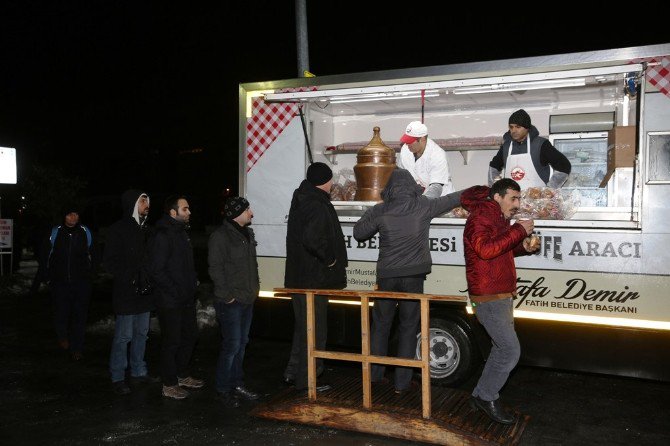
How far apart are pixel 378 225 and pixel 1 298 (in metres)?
9.49

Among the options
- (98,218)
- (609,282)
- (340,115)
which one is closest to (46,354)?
(340,115)

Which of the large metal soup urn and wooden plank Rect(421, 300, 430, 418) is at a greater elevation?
the large metal soup urn

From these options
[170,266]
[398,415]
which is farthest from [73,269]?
[398,415]

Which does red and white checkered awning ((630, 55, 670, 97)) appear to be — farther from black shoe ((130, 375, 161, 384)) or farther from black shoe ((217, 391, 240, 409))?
black shoe ((130, 375, 161, 384))

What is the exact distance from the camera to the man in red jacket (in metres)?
4.20

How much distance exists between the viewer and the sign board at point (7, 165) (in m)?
11.3

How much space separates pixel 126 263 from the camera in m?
5.54

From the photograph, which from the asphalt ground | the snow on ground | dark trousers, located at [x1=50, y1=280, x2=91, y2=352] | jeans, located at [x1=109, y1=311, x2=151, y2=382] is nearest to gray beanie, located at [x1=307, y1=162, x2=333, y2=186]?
the asphalt ground

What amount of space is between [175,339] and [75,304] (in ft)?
6.47

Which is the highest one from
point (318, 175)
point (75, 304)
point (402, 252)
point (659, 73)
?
point (659, 73)

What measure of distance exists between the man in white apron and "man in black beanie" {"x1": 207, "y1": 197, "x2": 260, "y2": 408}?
1.77 meters

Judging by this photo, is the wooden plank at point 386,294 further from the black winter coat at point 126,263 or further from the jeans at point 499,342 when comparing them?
the black winter coat at point 126,263

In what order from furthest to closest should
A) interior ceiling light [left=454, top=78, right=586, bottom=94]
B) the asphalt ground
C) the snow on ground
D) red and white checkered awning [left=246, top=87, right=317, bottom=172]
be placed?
the snow on ground, red and white checkered awning [left=246, top=87, right=317, bottom=172], interior ceiling light [left=454, top=78, right=586, bottom=94], the asphalt ground

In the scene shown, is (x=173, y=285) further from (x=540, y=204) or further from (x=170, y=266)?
(x=540, y=204)
